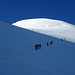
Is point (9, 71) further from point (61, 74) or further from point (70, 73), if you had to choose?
point (70, 73)

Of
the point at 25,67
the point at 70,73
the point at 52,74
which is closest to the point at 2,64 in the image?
the point at 25,67

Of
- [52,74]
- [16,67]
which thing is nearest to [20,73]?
[16,67]

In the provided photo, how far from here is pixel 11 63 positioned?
26.0 feet

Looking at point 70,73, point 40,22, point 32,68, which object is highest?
point 40,22

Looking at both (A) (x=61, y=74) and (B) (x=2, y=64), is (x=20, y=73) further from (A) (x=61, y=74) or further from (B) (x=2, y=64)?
(A) (x=61, y=74)

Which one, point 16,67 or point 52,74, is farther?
point 52,74

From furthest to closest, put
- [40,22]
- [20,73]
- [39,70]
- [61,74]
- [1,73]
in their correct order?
[40,22] < [61,74] < [39,70] < [20,73] < [1,73]

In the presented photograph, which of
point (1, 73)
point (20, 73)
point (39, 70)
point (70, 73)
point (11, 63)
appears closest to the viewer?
point (1, 73)

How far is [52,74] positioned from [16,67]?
6.75 feet

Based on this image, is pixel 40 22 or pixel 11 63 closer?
pixel 11 63

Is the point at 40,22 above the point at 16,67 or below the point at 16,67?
above

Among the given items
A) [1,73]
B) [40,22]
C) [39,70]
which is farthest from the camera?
[40,22]

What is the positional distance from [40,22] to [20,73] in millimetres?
50103

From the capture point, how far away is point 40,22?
5691cm
